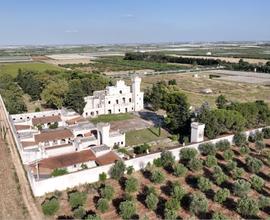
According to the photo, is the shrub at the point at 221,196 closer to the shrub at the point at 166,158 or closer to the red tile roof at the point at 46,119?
the shrub at the point at 166,158

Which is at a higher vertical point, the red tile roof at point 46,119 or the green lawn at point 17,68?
the green lawn at point 17,68

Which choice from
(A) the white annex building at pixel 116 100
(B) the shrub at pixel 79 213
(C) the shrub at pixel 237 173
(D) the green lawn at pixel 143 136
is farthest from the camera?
(A) the white annex building at pixel 116 100

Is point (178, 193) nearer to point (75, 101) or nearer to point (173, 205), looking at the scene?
point (173, 205)

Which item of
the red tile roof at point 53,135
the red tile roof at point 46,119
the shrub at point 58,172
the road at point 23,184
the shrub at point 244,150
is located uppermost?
the red tile roof at point 53,135

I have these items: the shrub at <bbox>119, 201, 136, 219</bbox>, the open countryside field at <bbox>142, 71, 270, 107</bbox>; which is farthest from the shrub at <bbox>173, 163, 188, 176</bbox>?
the open countryside field at <bbox>142, 71, 270, 107</bbox>

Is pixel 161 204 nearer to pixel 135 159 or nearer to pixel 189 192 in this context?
pixel 189 192

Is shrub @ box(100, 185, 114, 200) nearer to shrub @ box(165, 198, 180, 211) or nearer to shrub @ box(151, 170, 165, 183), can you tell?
shrub @ box(151, 170, 165, 183)

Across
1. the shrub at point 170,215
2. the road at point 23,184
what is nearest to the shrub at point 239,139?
the shrub at point 170,215

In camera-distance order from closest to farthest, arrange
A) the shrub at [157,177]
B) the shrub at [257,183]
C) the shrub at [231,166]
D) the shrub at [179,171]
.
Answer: the shrub at [257,183], the shrub at [157,177], the shrub at [179,171], the shrub at [231,166]

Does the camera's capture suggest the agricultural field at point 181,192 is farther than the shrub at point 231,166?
No
